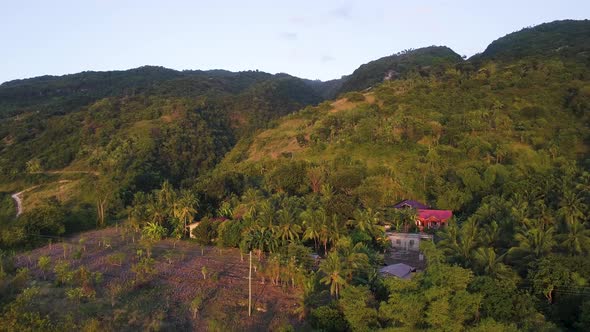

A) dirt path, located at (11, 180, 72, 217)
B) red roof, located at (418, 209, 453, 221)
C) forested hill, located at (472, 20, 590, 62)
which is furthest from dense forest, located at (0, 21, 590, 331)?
red roof, located at (418, 209, 453, 221)

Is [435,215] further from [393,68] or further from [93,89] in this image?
[93,89]

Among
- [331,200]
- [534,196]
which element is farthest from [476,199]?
[331,200]

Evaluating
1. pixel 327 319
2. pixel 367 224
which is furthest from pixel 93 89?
pixel 327 319

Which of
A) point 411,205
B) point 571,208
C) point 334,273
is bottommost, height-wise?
point 411,205

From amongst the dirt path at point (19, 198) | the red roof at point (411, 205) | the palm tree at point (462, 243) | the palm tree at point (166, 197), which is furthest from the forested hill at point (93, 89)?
the palm tree at point (462, 243)

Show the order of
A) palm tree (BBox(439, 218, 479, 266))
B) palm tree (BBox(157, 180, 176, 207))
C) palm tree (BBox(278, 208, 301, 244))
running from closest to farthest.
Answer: palm tree (BBox(439, 218, 479, 266))
palm tree (BBox(278, 208, 301, 244))
palm tree (BBox(157, 180, 176, 207))

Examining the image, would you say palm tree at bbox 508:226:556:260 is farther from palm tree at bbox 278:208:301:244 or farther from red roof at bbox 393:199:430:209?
red roof at bbox 393:199:430:209
